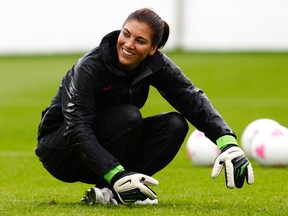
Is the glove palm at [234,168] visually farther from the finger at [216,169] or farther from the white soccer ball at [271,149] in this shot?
the white soccer ball at [271,149]

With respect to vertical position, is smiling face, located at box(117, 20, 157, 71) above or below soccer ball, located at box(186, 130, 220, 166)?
above

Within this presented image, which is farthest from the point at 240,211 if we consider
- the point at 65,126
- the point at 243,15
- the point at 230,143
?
the point at 243,15

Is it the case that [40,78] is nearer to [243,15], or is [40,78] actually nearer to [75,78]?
[243,15]

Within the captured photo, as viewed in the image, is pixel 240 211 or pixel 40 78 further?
pixel 40 78

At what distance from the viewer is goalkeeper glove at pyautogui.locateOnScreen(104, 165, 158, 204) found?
5.33 metres

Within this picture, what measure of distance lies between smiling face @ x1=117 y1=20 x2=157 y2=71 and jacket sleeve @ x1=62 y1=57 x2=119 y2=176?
0.21m

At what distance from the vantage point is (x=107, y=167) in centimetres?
539

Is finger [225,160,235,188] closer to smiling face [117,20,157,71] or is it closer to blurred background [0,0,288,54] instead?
smiling face [117,20,157,71]

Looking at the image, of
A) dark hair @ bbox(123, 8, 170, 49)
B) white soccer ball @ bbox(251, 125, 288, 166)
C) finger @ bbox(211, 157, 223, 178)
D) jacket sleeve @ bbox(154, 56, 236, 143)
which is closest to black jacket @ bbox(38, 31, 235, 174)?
jacket sleeve @ bbox(154, 56, 236, 143)

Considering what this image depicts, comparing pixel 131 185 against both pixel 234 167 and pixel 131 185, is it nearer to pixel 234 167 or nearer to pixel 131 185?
pixel 131 185

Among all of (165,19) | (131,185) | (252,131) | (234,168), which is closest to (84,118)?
(131,185)

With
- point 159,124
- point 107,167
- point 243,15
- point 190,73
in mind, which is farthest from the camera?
point 243,15

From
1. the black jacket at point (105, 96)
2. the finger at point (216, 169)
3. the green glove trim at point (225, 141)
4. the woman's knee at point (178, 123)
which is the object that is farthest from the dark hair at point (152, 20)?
the finger at point (216, 169)

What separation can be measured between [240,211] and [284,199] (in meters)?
0.69
